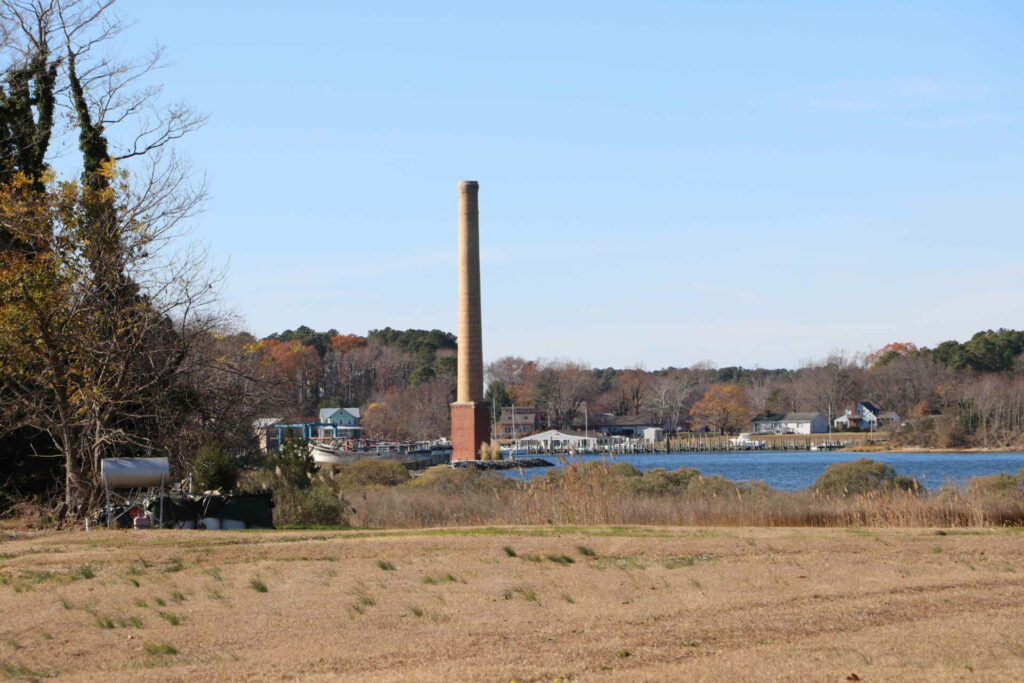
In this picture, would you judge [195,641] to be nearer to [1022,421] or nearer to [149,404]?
[149,404]

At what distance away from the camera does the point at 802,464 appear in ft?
290

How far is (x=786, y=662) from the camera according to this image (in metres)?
9.16

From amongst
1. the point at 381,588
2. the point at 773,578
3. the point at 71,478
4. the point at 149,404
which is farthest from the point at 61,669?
the point at 149,404

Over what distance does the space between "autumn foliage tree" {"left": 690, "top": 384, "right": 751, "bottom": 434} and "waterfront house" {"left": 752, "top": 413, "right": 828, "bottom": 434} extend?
3620 mm

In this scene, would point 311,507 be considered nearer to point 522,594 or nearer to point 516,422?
point 522,594

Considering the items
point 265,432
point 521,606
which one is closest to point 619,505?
point 521,606

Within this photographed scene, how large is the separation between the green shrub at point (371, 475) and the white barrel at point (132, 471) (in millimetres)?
20501

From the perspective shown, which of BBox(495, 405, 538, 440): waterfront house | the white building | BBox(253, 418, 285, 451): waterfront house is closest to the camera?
BBox(253, 418, 285, 451): waterfront house

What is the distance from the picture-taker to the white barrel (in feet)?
65.7

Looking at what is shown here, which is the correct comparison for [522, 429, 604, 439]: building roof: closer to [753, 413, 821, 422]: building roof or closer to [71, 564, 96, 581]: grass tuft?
[753, 413, 821, 422]: building roof

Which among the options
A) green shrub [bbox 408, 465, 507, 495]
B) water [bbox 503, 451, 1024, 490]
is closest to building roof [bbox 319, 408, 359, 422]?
water [bbox 503, 451, 1024, 490]

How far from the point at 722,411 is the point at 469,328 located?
7989 centimetres

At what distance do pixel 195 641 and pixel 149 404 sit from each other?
14764mm

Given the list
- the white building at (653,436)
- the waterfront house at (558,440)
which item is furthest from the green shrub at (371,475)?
the white building at (653,436)
